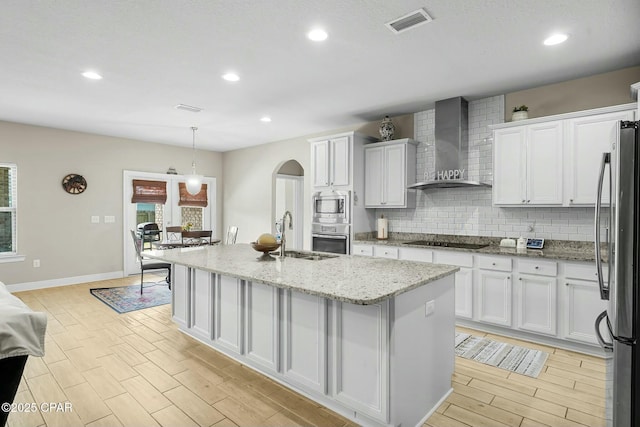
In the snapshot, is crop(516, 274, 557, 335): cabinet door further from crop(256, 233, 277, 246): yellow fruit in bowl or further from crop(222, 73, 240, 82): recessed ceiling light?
crop(222, 73, 240, 82): recessed ceiling light


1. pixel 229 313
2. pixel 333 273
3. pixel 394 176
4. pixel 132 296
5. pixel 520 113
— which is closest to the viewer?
pixel 333 273

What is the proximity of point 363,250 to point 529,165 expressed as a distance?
2.20 meters

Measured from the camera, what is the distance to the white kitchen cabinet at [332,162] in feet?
16.1

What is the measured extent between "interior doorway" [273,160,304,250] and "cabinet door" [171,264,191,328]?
3616 mm

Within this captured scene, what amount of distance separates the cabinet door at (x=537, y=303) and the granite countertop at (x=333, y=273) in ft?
4.62

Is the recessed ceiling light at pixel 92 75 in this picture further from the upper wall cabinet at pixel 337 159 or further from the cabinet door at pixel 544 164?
the cabinet door at pixel 544 164

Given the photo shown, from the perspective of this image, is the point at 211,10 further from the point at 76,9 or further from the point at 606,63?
the point at 606,63

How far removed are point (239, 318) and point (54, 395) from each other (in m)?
1.38

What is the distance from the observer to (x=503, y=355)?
3.14 meters

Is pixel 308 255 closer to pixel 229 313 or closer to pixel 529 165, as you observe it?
pixel 229 313

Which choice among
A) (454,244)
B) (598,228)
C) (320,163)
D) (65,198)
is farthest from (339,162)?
(65,198)

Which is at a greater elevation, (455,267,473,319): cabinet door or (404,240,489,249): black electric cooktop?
(404,240,489,249): black electric cooktop

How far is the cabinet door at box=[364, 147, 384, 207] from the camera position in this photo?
488cm

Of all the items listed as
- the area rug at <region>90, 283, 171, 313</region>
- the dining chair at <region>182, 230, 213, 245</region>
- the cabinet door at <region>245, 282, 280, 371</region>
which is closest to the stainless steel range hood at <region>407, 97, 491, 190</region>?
the cabinet door at <region>245, 282, 280, 371</region>
